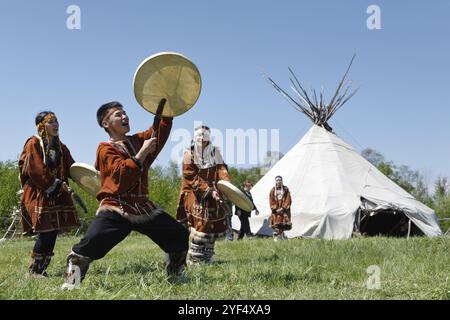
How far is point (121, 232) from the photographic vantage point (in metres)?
3.85

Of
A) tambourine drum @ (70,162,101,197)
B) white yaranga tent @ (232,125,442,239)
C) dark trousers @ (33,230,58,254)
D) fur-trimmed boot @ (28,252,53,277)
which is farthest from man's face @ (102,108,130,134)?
white yaranga tent @ (232,125,442,239)

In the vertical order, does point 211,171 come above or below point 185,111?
below

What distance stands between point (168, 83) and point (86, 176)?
1462mm

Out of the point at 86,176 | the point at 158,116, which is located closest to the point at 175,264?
the point at 158,116

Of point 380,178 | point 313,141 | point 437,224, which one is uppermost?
point 313,141

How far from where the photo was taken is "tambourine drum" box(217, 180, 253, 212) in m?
5.75

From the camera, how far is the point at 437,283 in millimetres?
3771

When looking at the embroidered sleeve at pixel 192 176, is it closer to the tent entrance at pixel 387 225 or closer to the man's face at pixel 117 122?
the man's face at pixel 117 122

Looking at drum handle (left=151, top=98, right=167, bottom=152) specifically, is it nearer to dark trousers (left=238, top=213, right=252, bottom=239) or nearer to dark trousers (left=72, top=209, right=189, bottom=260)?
dark trousers (left=72, top=209, right=189, bottom=260)

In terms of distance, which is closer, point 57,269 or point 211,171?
point 57,269

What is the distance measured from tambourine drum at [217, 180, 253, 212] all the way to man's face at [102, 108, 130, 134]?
2038 millimetres

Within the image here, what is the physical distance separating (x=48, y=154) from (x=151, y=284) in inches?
80.6
